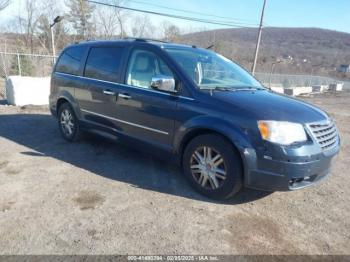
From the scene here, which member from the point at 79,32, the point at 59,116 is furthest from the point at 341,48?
the point at 59,116

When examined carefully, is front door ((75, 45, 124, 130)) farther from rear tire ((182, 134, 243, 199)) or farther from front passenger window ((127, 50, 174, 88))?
rear tire ((182, 134, 243, 199))

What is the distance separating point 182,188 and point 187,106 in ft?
3.52

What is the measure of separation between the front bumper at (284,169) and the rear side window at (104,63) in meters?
2.45

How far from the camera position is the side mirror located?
399 cm

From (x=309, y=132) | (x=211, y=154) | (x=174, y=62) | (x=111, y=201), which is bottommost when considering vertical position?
(x=111, y=201)

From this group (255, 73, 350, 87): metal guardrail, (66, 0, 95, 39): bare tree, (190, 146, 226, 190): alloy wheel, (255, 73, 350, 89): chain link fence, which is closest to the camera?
(190, 146, 226, 190): alloy wheel

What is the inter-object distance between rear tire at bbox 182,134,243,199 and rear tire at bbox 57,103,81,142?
102 inches

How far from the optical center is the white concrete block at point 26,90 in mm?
9547

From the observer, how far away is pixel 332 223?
354 cm

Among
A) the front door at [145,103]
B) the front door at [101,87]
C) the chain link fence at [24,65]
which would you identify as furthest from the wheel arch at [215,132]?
the chain link fence at [24,65]

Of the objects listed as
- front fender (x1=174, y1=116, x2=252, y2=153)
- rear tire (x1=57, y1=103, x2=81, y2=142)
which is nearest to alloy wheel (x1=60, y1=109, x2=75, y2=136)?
rear tire (x1=57, y1=103, x2=81, y2=142)

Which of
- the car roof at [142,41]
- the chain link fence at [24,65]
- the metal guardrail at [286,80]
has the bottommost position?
the metal guardrail at [286,80]

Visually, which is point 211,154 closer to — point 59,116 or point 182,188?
point 182,188

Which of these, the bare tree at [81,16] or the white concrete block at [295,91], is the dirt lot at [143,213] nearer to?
the white concrete block at [295,91]
